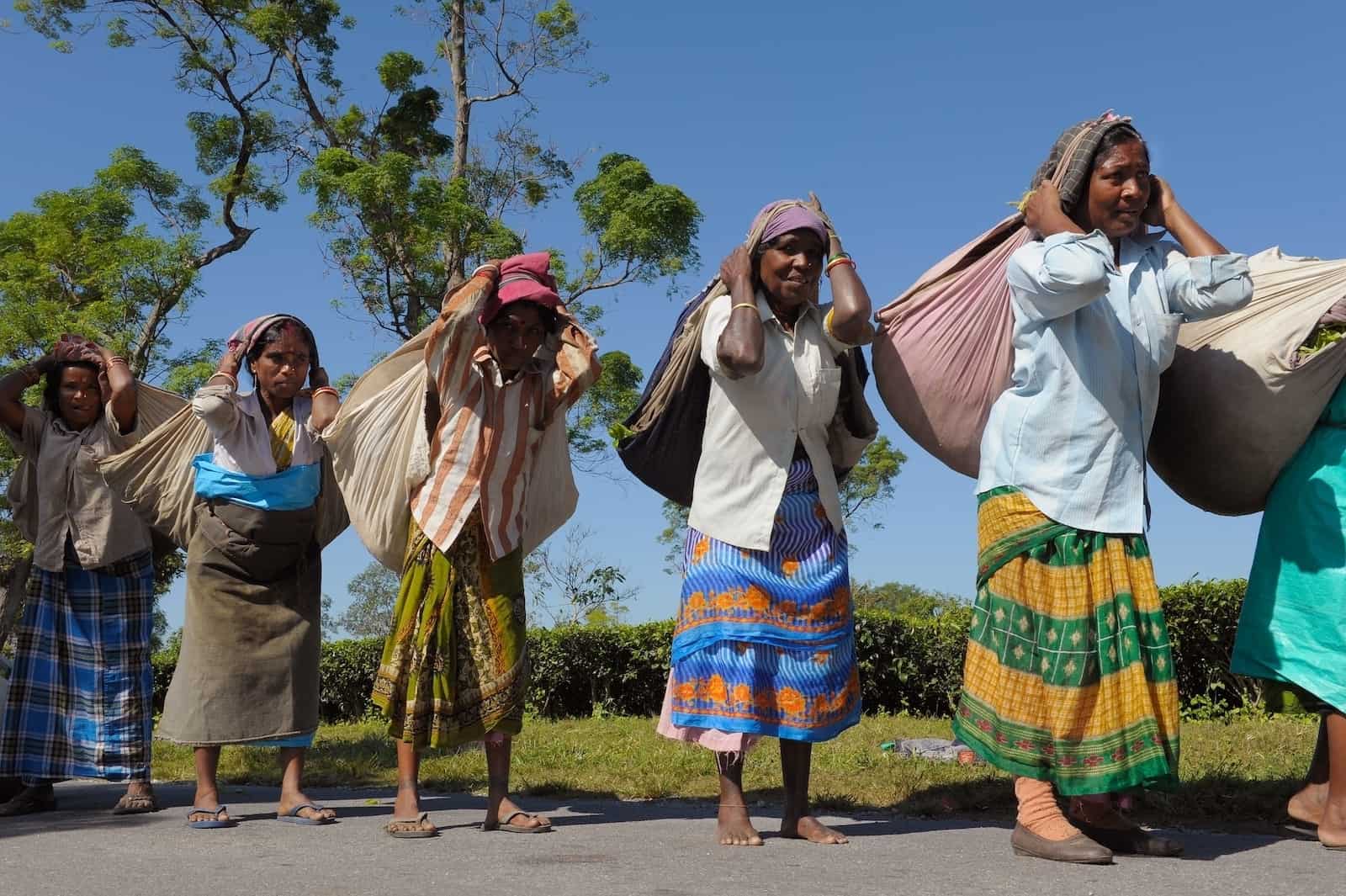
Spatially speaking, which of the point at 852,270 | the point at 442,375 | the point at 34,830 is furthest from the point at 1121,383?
the point at 34,830

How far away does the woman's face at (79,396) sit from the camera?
6320 mm

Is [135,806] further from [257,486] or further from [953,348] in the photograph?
A: [953,348]

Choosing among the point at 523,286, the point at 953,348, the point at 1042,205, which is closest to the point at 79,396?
the point at 523,286

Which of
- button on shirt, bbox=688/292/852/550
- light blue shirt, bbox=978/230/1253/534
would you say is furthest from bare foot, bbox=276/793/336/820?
light blue shirt, bbox=978/230/1253/534

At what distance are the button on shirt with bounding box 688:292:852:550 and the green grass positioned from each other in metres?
1.56

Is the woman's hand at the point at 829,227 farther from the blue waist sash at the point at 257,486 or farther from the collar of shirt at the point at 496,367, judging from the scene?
the blue waist sash at the point at 257,486

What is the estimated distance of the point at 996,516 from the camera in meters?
4.32

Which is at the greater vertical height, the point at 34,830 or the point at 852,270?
the point at 852,270

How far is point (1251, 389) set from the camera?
439 centimetres

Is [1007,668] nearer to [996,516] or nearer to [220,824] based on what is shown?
[996,516]

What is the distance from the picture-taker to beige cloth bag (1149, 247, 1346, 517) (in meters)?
4.34

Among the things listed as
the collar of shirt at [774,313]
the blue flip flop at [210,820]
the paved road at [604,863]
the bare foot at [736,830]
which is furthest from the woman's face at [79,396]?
the bare foot at [736,830]

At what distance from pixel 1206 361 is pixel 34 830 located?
17.3 feet

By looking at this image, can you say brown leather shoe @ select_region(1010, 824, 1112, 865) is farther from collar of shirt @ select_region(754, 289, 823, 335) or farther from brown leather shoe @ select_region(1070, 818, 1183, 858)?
collar of shirt @ select_region(754, 289, 823, 335)
